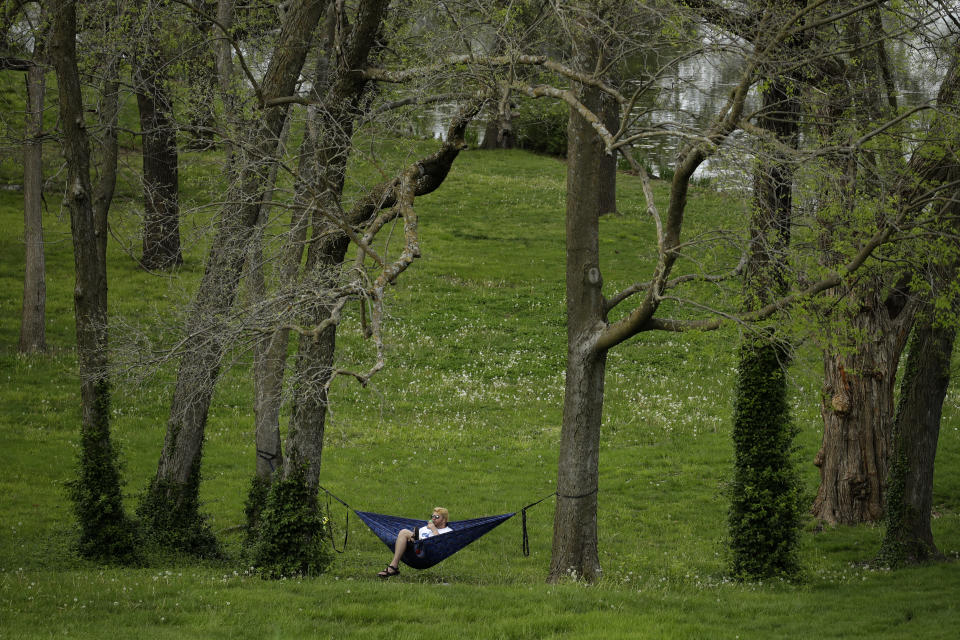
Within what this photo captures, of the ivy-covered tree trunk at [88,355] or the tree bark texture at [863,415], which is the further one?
the tree bark texture at [863,415]

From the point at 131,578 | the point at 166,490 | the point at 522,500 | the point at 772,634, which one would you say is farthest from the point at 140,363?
the point at 522,500

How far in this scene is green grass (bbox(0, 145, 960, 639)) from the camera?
9.40m

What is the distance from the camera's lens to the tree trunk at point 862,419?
16062mm

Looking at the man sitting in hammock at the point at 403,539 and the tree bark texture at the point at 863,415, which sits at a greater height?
the tree bark texture at the point at 863,415

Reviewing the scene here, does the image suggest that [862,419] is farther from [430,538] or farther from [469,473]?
[430,538]

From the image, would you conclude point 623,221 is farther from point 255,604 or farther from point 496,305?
point 255,604

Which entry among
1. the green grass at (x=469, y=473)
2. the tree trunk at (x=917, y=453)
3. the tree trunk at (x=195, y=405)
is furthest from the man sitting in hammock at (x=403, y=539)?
the tree trunk at (x=917, y=453)

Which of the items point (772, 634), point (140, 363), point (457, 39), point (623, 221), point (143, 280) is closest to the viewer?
point (772, 634)

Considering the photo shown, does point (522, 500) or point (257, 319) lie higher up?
point (257, 319)

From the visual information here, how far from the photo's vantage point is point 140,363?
33.4 feet

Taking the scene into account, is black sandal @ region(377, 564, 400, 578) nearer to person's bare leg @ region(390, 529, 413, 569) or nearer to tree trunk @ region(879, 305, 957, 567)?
person's bare leg @ region(390, 529, 413, 569)

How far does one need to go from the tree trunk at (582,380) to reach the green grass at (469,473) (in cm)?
69

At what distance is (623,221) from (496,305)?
10261 mm

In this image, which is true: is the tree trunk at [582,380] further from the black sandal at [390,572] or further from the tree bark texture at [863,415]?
the tree bark texture at [863,415]
